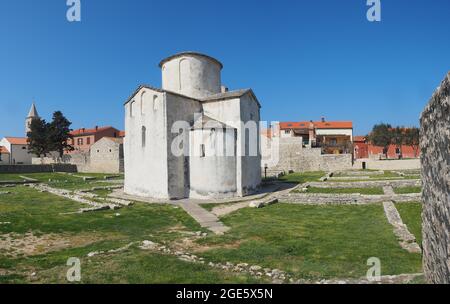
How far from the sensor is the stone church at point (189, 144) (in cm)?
1911

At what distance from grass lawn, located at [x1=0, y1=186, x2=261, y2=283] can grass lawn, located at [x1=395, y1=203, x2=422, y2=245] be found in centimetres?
686

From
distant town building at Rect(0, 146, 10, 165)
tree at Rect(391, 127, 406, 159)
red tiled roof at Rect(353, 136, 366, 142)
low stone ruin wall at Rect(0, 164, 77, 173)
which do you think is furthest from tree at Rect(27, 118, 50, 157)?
red tiled roof at Rect(353, 136, 366, 142)

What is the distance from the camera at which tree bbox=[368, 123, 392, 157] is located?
56.3m

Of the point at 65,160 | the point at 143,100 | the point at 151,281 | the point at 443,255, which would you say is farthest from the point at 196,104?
the point at 65,160

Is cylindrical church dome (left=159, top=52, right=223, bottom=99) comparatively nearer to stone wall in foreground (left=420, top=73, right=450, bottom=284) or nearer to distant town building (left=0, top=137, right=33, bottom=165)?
stone wall in foreground (left=420, top=73, right=450, bottom=284)

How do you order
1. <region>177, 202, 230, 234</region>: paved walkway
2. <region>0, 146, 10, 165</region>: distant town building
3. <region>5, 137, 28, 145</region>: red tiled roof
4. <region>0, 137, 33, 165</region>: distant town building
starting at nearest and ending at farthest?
<region>177, 202, 230, 234</region>: paved walkway → <region>0, 146, 10, 165</region>: distant town building → <region>0, 137, 33, 165</region>: distant town building → <region>5, 137, 28, 145</region>: red tiled roof

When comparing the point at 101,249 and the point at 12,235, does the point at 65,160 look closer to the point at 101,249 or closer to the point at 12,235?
the point at 12,235

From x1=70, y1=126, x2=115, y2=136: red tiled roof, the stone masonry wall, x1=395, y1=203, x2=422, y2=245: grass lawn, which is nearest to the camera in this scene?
x1=395, y1=203, x2=422, y2=245: grass lawn

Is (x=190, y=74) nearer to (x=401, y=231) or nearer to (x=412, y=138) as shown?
(x=401, y=231)

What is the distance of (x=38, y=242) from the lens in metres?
10.0

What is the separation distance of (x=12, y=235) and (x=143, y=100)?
11.8 meters

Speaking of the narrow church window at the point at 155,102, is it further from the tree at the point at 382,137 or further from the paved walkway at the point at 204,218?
the tree at the point at 382,137
